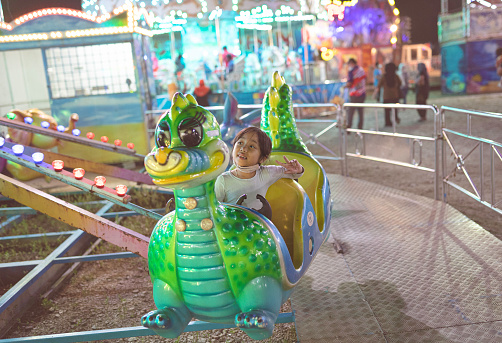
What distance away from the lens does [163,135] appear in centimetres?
198

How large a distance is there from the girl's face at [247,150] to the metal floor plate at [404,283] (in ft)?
3.36

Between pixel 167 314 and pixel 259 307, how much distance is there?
0.38 meters

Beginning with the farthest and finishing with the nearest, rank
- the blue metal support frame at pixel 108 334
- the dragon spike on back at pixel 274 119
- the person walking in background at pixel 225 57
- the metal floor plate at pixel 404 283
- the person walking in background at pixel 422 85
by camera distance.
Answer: the person walking in background at pixel 225 57
the person walking in background at pixel 422 85
the dragon spike on back at pixel 274 119
the metal floor plate at pixel 404 283
the blue metal support frame at pixel 108 334

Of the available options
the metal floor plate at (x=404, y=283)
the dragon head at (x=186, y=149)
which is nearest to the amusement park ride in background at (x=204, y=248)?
the dragon head at (x=186, y=149)

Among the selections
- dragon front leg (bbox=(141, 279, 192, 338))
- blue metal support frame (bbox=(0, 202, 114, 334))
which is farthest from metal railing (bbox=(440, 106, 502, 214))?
blue metal support frame (bbox=(0, 202, 114, 334))

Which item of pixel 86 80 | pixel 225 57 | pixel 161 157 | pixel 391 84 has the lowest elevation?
pixel 391 84

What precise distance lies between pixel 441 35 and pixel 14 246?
18847 mm

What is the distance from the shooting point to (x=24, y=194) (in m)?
3.30

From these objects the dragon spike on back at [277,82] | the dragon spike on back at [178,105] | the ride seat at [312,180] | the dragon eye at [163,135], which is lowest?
the ride seat at [312,180]

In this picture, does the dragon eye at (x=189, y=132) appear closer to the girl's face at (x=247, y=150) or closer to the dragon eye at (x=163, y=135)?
the dragon eye at (x=163, y=135)

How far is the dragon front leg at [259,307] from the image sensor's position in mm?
1843

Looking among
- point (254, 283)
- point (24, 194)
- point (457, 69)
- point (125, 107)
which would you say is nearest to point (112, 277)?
point (24, 194)

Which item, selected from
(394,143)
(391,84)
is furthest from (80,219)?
(391,84)

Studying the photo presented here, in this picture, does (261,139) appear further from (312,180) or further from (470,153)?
(470,153)
